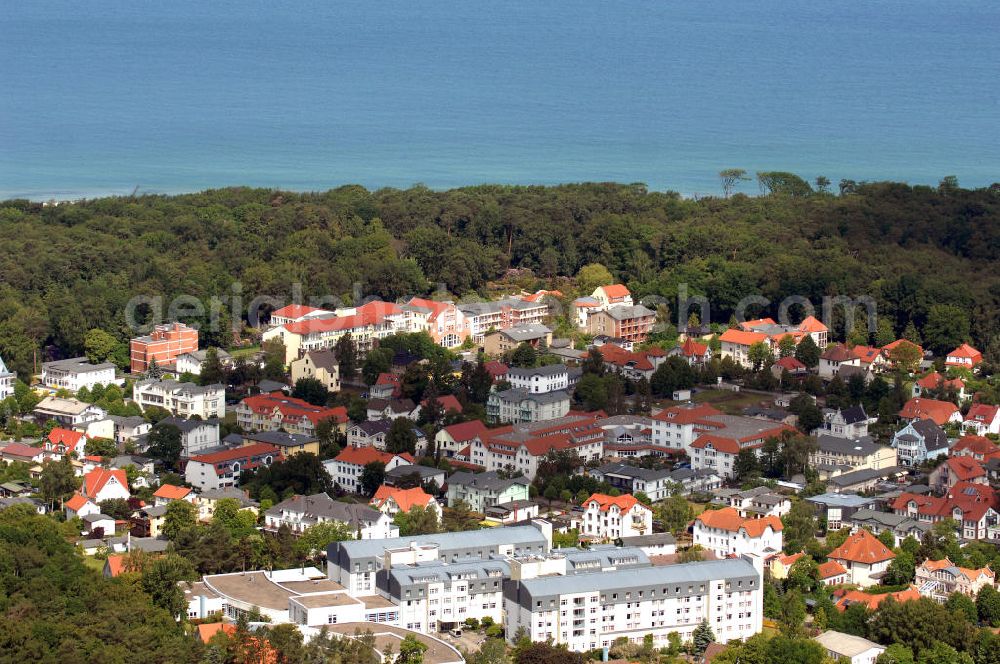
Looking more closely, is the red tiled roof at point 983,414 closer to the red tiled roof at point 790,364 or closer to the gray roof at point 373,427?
the red tiled roof at point 790,364

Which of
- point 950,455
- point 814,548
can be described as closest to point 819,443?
point 950,455

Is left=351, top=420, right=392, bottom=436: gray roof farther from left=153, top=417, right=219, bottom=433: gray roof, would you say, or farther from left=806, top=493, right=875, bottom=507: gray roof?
left=806, top=493, right=875, bottom=507: gray roof

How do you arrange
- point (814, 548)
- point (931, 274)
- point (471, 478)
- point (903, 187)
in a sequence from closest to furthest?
1. point (814, 548)
2. point (471, 478)
3. point (931, 274)
4. point (903, 187)

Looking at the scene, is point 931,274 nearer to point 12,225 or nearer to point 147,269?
point 147,269

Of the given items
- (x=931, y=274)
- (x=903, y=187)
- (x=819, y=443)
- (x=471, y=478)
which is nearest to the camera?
(x=471, y=478)

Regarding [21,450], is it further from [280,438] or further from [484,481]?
[484,481]

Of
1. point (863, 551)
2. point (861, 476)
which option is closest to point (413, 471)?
point (861, 476)

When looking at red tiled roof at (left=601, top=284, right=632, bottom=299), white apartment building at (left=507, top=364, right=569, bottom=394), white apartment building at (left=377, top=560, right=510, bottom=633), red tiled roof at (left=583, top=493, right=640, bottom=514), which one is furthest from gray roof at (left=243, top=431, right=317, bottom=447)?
red tiled roof at (left=601, top=284, right=632, bottom=299)
